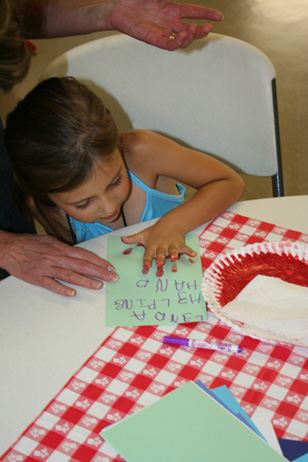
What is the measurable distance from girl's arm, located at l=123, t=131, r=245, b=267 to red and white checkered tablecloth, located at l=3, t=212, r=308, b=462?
0.21 meters

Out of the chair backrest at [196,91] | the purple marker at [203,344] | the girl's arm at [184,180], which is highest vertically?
the chair backrest at [196,91]

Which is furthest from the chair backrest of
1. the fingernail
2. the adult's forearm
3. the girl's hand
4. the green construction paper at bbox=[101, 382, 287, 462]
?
the green construction paper at bbox=[101, 382, 287, 462]

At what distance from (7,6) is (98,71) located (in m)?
0.44

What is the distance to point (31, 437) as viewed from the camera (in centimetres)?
92

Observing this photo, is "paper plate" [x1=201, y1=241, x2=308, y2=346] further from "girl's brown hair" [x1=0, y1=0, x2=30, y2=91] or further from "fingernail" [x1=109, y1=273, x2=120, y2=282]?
"girl's brown hair" [x1=0, y1=0, x2=30, y2=91]

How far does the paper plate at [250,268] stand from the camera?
1115 millimetres

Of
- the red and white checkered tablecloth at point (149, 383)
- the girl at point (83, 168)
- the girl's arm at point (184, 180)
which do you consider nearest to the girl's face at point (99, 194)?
the girl at point (83, 168)

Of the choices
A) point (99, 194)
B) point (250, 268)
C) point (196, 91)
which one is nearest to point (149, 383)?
point (250, 268)

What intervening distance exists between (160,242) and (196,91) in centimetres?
57

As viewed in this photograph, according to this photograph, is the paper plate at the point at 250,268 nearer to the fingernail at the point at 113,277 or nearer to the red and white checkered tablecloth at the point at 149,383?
the red and white checkered tablecloth at the point at 149,383

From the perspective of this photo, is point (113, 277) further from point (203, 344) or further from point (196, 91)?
point (196, 91)

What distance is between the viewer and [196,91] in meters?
1.64

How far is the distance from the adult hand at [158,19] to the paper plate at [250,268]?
0.50m

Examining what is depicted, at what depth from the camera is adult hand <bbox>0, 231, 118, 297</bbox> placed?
117 cm
